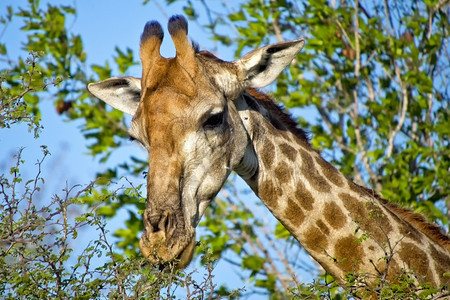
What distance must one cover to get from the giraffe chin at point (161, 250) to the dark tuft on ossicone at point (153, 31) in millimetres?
1613

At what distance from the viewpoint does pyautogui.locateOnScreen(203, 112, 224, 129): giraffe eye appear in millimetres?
4562

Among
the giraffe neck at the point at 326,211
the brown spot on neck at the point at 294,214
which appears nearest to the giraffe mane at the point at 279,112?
the giraffe neck at the point at 326,211

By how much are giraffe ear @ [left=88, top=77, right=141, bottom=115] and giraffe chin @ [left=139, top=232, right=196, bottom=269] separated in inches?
64.7

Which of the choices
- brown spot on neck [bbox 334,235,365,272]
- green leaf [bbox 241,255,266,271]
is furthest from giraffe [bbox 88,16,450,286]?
green leaf [bbox 241,255,266,271]

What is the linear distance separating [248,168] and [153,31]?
3.98ft

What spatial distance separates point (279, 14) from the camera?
8.57 m

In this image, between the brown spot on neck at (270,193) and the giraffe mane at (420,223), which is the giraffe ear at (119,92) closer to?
the brown spot on neck at (270,193)

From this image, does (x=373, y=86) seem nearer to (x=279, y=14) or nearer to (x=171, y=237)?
(x=279, y=14)

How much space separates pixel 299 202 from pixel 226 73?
1.04 metres

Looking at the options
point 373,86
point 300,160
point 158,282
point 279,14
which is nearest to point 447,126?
point 373,86

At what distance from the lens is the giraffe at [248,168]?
172 inches

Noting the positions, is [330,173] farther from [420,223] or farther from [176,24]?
[176,24]

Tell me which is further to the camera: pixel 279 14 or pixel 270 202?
pixel 279 14

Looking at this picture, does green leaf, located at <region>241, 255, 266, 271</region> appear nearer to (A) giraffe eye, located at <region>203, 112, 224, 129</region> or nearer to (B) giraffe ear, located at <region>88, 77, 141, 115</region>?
(B) giraffe ear, located at <region>88, 77, 141, 115</region>
